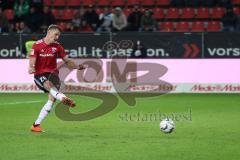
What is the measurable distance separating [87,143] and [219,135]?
8.51ft

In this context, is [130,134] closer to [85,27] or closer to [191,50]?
[191,50]

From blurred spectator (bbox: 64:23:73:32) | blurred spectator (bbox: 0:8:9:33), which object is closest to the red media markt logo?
blurred spectator (bbox: 64:23:73:32)

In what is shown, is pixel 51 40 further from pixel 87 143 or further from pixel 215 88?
pixel 215 88

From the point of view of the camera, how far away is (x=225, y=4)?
2814 cm

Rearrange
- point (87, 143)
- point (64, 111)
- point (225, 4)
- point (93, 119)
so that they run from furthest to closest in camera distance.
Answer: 1. point (225, 4)
2. point (64, 111)
3. point (93, 119)
4. point (87, 143)

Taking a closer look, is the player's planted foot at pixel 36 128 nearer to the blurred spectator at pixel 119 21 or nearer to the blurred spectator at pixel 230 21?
the blurred spectator at pixel 119 21

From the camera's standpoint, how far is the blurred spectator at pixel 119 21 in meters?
26.6

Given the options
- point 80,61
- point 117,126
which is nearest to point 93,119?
point 117,126

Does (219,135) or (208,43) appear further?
(208,43)

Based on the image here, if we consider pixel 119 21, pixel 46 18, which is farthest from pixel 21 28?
pixel 119 21

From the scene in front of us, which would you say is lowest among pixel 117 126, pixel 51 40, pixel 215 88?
pixel 215 88

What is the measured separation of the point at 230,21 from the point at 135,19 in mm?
3558

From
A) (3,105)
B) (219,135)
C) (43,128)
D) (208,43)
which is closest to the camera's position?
(219,135)

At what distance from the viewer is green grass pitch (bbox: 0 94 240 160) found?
10.9 metres
